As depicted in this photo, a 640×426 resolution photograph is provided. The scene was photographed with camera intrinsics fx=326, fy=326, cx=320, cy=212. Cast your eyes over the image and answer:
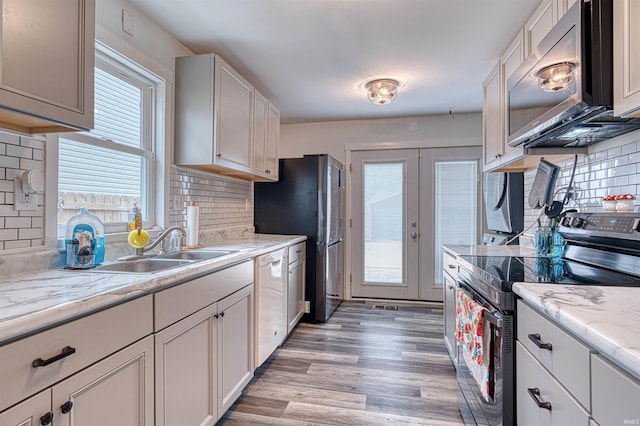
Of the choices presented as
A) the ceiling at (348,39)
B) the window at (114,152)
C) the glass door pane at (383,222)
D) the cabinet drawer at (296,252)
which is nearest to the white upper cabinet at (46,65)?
the window at (114,152)

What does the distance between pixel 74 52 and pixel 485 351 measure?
6.60ft

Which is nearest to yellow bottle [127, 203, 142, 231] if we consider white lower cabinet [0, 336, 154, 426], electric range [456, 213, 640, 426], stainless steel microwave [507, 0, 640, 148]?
white lower cabinet [0, 336, 154, 426]

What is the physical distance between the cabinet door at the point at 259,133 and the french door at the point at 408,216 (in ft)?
5.08

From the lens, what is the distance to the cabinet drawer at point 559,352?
0.81 meters

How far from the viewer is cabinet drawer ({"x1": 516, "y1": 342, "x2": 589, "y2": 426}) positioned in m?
0.85

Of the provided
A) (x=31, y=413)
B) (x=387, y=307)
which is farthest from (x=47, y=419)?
(x=387, y=307)

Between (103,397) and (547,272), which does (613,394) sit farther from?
(103,397)

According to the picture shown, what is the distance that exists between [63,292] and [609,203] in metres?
2.26

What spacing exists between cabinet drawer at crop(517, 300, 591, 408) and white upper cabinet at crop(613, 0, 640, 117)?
0.81 meters

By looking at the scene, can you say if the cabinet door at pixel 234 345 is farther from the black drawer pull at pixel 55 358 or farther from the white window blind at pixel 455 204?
the white window blind at pixel 455 204

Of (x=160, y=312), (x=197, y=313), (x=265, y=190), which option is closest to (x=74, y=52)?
(x=160, y=312)

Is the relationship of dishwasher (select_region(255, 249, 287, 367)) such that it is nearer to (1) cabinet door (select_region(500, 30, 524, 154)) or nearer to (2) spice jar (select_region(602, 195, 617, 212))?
(1) cabinet door (select_region(500, 30, 524, 154))

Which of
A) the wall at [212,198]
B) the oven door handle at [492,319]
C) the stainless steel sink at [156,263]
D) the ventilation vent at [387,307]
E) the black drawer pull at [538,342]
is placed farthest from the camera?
the ventilation vent at [387,307]

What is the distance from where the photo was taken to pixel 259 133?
298cm
